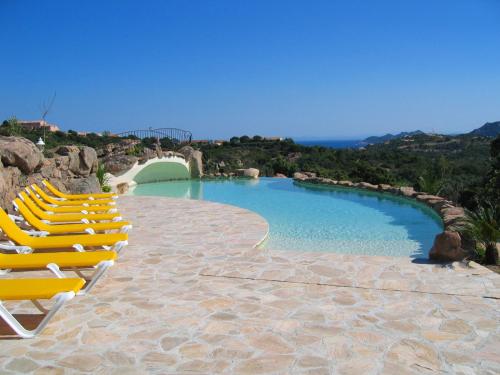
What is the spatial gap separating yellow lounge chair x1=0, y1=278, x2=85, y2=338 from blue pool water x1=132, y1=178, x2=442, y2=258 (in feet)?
13.6

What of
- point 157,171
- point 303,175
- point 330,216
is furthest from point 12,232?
point 303,175

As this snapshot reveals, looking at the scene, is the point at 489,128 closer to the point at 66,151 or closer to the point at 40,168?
the point at 66,151

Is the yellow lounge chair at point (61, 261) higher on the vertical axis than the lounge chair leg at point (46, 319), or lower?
higher

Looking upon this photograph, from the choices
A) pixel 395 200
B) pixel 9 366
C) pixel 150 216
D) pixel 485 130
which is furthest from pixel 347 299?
pixel 485 130

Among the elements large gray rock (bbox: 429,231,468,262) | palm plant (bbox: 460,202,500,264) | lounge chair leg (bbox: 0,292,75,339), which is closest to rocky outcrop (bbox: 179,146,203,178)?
palm plant (bbox: 460,202,500,264)

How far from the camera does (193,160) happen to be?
58.9 ft

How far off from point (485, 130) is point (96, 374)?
4097 cm

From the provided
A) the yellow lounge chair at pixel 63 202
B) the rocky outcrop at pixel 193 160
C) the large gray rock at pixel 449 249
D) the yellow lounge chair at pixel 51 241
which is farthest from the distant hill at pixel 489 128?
the yellow lounge chair at pixel 51 241

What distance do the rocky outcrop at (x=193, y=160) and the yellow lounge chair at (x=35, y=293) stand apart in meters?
14.9

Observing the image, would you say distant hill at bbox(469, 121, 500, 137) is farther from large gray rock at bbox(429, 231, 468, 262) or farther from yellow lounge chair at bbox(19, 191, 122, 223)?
yellow lounge chair at bbox(19, 191, 122, 223)

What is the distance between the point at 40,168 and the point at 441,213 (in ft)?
26.8

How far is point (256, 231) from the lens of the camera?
7.06 meters

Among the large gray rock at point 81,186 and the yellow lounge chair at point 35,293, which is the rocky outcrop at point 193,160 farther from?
the yellow lounge chair at point 35,293

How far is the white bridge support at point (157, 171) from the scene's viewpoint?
14.8 metres
